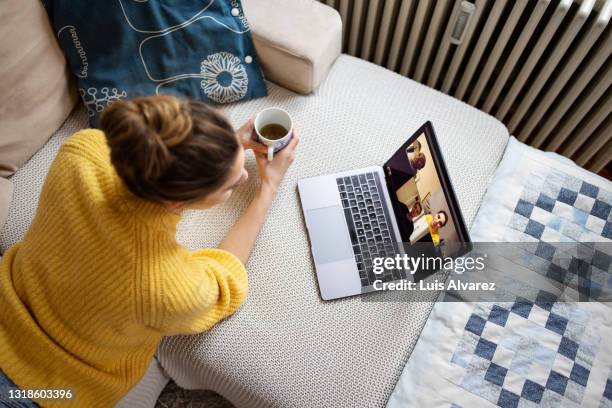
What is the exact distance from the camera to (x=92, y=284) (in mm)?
780

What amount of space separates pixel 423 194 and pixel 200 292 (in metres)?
0.51

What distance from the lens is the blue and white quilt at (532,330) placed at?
3.11 ft

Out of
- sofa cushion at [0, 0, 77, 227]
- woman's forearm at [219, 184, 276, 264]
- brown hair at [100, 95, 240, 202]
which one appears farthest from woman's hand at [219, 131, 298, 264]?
sofa cushion at [0, 0, 77, 227]

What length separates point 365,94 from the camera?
4.16 ft

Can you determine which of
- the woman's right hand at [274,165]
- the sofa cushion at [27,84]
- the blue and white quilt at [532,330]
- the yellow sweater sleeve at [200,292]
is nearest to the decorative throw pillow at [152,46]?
the sofa cushion at [27,84]

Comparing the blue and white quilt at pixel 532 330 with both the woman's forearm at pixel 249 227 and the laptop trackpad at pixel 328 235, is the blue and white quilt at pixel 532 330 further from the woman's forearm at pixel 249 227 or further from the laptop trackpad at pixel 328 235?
the woman's forearm at pixel 249 227

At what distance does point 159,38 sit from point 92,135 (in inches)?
14.7

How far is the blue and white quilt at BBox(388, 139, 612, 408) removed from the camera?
0.95 m

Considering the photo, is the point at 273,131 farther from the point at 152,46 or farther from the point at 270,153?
the point at 152,46

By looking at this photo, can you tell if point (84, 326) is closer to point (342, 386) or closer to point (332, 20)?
point (342, 386)

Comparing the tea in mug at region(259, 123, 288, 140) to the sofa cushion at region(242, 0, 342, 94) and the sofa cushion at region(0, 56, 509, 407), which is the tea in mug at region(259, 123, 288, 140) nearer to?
the sofa cushion at region(0, 56, 509, 407)

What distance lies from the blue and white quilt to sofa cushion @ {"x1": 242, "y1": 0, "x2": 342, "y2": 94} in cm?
57

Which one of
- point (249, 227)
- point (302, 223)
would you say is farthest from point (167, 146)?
point (302, 223)

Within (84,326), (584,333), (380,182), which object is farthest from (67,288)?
(584,333)
